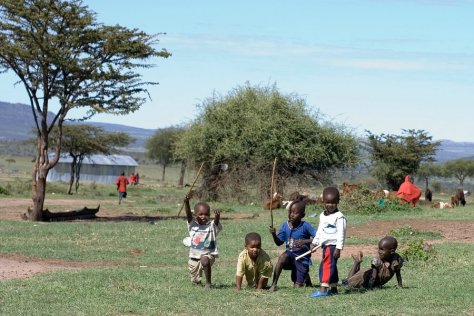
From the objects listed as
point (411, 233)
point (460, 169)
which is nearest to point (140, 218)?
point (411, 233)

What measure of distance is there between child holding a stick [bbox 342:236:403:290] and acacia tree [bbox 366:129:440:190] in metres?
50.5

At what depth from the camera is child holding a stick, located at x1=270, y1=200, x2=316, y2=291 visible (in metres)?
12.7

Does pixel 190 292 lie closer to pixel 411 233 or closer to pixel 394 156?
pixel 411 233

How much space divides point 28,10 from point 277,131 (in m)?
15.8

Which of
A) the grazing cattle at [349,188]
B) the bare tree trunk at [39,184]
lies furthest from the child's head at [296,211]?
the grazing cattle at [349,188]

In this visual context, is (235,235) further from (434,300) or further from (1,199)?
(1,199)

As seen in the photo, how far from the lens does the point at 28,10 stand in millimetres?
28641

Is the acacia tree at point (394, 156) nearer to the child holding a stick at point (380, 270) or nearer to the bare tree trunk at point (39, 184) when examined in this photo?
the bare tree trunk at point (39, 184)

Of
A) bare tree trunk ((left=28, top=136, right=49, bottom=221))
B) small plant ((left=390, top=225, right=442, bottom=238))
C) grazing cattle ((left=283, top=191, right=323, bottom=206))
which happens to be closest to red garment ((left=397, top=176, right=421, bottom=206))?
grazing cattle ((left=283, top=191, right=323, bottom=206))

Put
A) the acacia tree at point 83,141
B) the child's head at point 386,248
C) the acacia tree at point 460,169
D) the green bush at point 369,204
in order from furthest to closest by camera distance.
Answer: the acacia tree at point 460,169, the acacia tree at point 83,141, the green bush at point 369,204, the child's head at point 386,248

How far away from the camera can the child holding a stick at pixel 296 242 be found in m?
12.7

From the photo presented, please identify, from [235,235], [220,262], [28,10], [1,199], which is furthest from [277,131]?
[220,262]

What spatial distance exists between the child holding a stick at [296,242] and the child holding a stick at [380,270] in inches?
25.0

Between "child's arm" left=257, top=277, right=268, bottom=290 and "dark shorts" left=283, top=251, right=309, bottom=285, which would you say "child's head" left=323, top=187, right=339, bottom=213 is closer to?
"dark shorts" left=283, top=251, right=309, bottom=285
